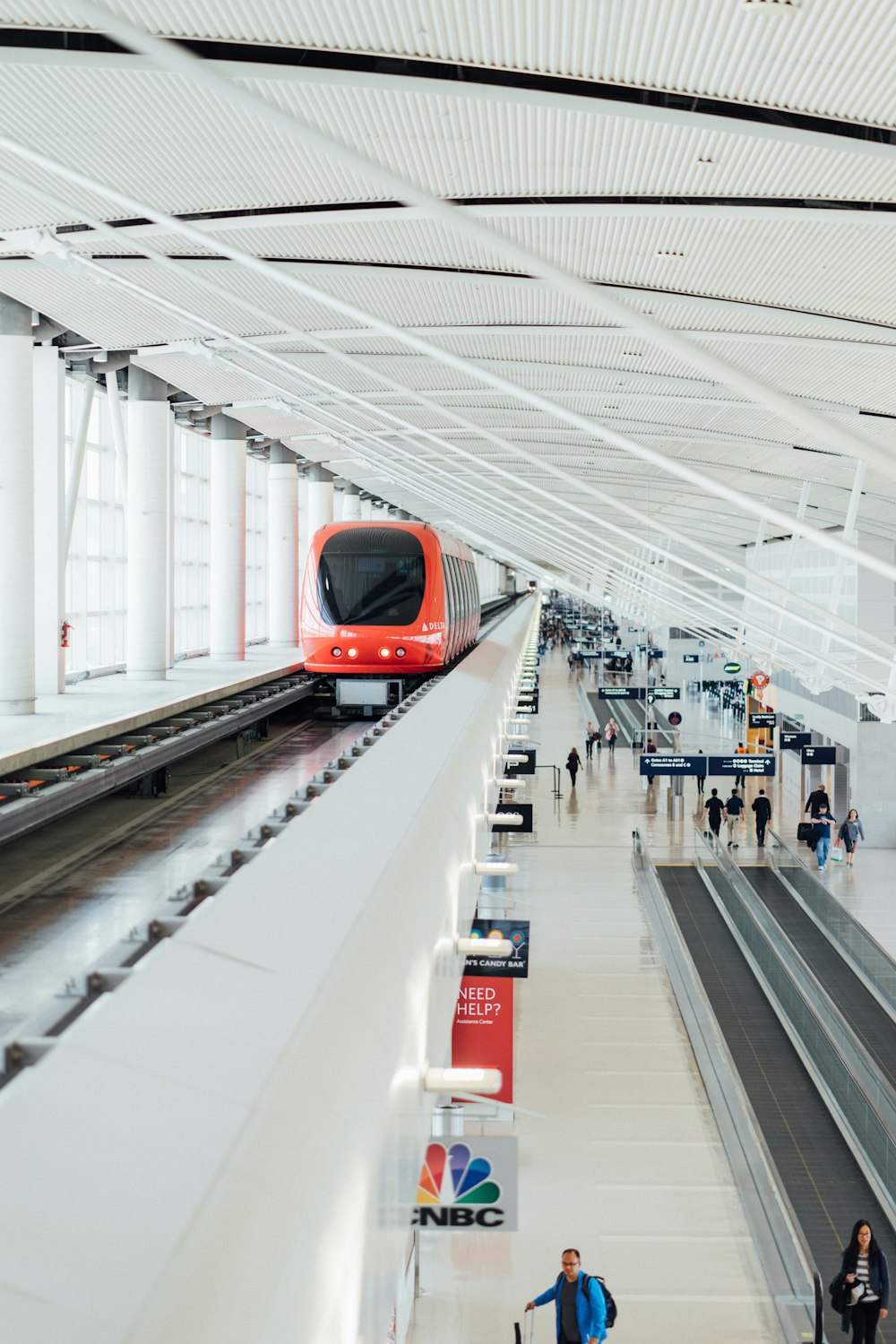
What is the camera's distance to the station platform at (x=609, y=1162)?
446 inches

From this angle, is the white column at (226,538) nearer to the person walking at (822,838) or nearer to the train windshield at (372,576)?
the train windshield at (372,576)

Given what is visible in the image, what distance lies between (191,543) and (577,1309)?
102 ft

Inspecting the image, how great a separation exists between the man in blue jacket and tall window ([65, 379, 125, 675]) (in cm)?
2064

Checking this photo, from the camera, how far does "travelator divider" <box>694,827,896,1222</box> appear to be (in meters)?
14.1

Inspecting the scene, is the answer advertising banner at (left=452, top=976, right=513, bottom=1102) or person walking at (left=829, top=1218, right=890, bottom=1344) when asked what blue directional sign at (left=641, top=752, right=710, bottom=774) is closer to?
advertising banner at (left=452, top=976, right=513, bottom=1102)

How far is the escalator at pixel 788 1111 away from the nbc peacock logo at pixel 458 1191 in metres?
3.42

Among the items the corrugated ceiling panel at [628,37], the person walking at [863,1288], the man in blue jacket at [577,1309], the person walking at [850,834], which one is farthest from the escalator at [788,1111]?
the corrugated ceiling panel at [628,37]

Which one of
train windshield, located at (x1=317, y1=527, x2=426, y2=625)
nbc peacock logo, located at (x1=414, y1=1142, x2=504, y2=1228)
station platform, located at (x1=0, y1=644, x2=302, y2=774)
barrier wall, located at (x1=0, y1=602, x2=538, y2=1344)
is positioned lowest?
nbc peacock logo, located at (x1=414, y1=1142, x2=504, y2=1228)

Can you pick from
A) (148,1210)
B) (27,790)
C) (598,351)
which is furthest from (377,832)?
(598,351)

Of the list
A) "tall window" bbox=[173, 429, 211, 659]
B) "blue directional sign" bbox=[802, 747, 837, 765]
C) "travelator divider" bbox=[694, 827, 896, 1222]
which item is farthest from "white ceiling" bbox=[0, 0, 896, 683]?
"tall window" bbox=[173, 429, 211, 659]

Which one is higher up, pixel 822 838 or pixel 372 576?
pixel 372 576

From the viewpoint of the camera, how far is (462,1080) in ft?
15.8

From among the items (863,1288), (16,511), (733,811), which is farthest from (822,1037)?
(733,811)

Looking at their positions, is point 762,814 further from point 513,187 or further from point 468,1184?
point 513,187
